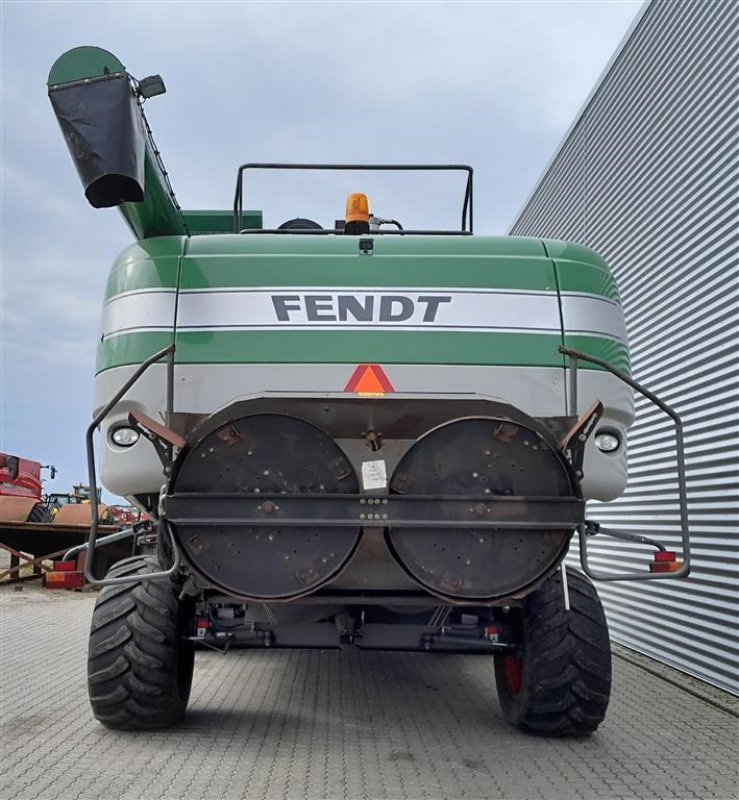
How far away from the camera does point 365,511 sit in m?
3.20

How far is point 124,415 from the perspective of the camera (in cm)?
374

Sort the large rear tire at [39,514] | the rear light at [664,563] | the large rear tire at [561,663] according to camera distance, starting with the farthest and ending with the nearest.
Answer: the large rear tire at [39,514] < the large rear tire at [561,663] < the rear light at [664,563]

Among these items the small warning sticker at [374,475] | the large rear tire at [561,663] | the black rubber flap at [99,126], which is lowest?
the large rear tire at [561,663]

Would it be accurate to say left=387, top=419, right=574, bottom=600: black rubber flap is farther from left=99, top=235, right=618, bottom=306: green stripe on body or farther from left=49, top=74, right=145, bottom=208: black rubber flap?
left=49, top=74, right=145, bottom=208: black rubber flap

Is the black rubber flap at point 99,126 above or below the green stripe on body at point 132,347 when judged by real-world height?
above

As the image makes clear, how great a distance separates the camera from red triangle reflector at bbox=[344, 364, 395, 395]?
11.8 feet

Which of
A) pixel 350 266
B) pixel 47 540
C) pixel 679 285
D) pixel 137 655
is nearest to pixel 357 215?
pixel 350 266

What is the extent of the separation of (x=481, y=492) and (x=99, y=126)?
222 centimetres

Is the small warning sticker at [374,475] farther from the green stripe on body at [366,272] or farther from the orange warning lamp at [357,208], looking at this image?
the orange warning lamp at [357,208]

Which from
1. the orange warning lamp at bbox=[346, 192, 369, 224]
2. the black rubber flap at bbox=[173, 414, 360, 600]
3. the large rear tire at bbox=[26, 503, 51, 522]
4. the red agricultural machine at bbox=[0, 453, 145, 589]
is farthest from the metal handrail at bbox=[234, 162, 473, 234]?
the large rear tire at bbox=[26, 503, 51, 522]

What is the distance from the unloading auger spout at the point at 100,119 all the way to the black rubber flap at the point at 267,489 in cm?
122

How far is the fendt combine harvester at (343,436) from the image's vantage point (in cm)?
325

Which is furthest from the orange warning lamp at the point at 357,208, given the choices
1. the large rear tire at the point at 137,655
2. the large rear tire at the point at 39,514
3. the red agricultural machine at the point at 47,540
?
the large rear tire at the point at 39,514

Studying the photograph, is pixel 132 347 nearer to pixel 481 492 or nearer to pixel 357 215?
pixel 357 215
